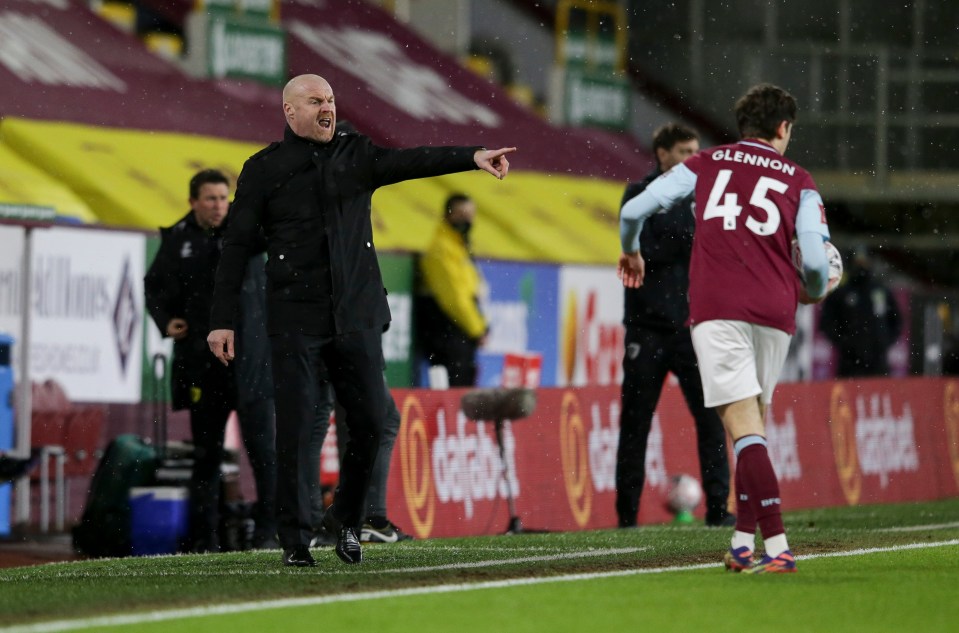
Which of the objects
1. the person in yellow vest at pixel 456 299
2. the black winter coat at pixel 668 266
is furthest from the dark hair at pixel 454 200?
the black winter coat at pixel 668 266

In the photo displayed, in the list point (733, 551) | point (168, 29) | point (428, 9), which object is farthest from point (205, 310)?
point (428, 9)

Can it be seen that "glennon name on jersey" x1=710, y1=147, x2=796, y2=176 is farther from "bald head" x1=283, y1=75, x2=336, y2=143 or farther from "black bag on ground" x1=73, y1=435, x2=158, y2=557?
"black bag on ground" x1=73, y1=435, x2=158, y2=557

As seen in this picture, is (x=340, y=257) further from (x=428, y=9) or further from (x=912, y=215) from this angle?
(x=912, y=215)

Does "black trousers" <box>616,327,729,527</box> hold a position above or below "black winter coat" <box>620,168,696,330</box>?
below

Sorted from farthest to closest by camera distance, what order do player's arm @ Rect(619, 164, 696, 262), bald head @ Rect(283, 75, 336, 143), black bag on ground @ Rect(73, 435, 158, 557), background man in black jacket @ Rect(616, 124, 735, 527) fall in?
background man in black jacket @ Rect(616, 124, 735, 527), black bag on ground @ Rect(73, 435, 158, 557), bald head @ Rect(283, 75, 336, 143), player's arm @ Rect(619, 164, 696, 262)

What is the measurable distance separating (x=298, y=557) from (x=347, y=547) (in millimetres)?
223

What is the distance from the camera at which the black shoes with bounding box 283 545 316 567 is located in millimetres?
8883

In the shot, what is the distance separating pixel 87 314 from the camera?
14805 mm

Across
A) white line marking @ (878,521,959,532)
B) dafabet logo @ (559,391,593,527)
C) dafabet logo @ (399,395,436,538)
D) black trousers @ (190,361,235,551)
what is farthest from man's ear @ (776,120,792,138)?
dafabet logo @ (559,391,593,527)

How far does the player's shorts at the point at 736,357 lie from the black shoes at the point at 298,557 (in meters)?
1.79

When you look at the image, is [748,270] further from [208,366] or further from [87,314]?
[87,314]

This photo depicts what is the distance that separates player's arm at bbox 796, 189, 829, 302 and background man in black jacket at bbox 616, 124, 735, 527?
3.37 meters

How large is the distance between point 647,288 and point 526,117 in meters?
16.2

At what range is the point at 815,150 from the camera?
3102cm
